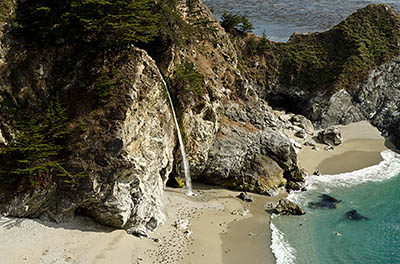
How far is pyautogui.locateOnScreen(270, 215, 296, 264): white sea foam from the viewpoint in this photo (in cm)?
1769

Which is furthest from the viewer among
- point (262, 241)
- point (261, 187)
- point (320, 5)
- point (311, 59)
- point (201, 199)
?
point (320, 5)

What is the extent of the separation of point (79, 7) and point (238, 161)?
17388 mm

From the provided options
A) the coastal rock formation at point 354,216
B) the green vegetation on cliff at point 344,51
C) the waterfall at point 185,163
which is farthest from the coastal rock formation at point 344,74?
the waterfall at point 185,163

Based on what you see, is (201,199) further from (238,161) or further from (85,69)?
(85,69)

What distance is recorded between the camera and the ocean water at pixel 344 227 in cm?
1817

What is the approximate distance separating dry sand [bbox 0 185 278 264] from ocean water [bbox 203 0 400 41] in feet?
192

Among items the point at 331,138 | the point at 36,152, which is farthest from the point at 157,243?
the point at 331,138

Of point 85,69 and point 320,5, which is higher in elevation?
point 320,5

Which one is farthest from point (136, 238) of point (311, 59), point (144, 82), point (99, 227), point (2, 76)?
point (311, 59)

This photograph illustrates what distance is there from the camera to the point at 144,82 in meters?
20.1

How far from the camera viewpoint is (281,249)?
18656mm

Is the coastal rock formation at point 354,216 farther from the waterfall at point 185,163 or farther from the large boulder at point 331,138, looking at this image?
the large boulder at point 331,138

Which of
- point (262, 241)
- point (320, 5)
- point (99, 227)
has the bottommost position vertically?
point (262, 241)

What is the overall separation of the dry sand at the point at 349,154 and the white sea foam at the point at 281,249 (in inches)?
482
